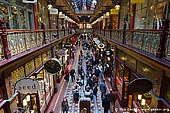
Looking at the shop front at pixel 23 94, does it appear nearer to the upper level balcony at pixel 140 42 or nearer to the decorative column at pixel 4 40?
the upper level balcony at pixel 140 42

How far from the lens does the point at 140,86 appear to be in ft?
16.8

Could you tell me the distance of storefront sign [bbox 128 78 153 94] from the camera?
201 inches

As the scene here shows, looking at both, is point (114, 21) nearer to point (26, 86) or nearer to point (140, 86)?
point (140, 86)

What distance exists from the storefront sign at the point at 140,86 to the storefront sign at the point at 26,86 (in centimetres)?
307

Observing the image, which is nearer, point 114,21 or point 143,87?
point 143,87

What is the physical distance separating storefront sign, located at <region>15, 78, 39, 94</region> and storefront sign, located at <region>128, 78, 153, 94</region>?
307cm

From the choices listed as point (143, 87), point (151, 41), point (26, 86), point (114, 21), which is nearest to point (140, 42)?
point (151, 41)

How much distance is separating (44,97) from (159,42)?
785 centimetres

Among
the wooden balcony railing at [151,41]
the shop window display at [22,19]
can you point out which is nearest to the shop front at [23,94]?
the shop window display at [22,19]

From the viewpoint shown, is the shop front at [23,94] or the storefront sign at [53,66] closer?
the shop front at [23,94]

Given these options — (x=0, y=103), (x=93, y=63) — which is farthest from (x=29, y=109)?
(x=93, y=63)

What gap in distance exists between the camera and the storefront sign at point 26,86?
5.27 meters

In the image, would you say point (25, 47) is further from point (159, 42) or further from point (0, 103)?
point (159, 42)

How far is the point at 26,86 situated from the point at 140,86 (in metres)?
3.58
